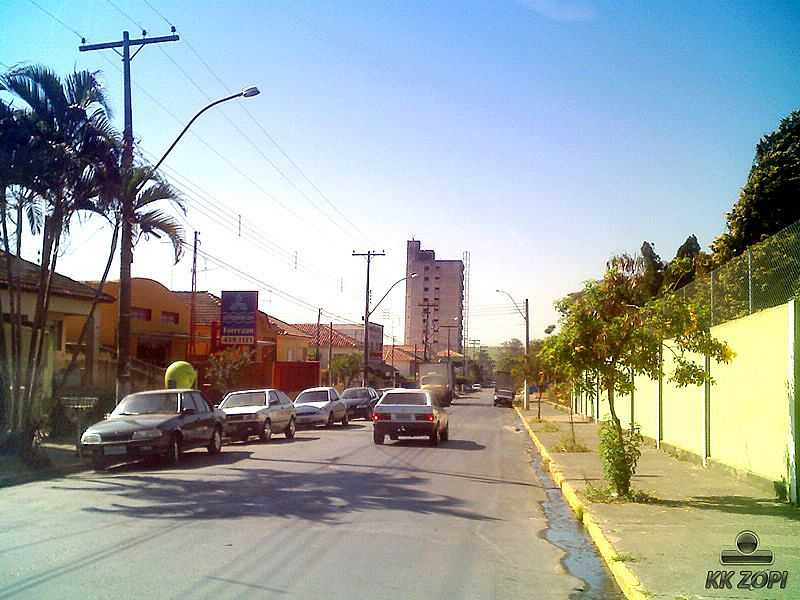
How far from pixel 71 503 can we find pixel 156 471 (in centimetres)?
437

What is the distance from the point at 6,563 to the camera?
8.24 metres

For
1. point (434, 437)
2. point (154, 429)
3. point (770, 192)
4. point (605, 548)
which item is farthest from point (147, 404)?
point (770, 192)

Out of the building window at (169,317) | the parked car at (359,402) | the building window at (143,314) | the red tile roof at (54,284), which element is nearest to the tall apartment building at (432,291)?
the building window at (169,317)

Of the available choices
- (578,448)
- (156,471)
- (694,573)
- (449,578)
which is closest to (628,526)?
(694,573)

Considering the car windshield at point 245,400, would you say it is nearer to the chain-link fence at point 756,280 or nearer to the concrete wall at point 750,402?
the concrete wall at point 750,402

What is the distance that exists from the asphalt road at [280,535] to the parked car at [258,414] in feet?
20.7

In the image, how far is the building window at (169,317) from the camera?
46.7 m

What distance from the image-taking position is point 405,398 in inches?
953

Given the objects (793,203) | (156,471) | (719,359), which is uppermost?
(793,203)

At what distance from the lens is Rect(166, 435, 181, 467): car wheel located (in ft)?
57.4

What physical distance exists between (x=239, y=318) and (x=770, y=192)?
79.4 ft

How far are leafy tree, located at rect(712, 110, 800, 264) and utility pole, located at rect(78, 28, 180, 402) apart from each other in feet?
60.1

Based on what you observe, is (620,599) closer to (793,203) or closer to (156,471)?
(156,471)

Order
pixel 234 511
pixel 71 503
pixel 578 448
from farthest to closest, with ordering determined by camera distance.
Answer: pixel 578 448
pixel 71 503
pixel 234 511
